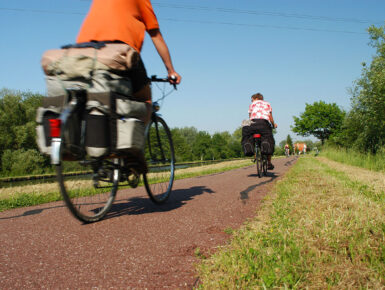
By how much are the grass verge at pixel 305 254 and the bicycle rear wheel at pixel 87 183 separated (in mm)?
1458

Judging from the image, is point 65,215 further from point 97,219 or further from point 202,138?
point 202,138

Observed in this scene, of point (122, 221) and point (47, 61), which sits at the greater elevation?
point (47, 61)

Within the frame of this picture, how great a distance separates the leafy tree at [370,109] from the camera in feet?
43.2

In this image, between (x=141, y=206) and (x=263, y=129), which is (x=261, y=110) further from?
(x=141, y=206)

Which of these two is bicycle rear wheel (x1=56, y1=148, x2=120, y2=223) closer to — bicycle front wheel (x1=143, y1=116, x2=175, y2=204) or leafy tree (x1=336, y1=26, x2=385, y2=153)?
bicycle front wheel (x1=143, y1=116, x2=175, y2=204)

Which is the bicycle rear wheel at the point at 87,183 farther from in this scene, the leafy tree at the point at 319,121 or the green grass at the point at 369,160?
the leafy tree at the point at 319,121

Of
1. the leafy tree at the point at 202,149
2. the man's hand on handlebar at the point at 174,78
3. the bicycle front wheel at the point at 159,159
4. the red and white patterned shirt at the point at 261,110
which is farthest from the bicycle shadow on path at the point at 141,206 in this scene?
the leafy tree at the point at 202,149

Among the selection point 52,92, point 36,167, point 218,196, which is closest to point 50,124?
point 52,92

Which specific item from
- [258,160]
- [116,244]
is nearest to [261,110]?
[258,160]

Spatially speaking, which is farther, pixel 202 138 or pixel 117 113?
pixel 202 138

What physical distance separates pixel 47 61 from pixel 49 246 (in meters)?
1.59

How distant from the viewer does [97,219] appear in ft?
10.2

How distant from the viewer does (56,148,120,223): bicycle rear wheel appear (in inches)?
109

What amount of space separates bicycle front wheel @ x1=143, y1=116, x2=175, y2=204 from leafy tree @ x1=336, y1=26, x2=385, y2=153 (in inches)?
463
